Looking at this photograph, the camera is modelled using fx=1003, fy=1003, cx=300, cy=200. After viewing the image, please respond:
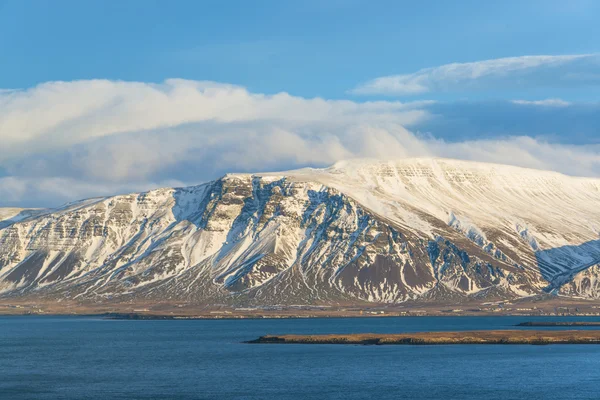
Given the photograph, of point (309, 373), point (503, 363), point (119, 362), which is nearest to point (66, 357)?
point (119, 362)

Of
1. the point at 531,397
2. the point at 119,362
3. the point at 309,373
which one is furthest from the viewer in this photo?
the point at 119,362

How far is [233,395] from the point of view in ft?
442

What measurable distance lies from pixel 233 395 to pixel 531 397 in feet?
129

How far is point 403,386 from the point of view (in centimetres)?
14375

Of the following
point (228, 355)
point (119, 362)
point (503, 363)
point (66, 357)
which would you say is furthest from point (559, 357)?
point (66, 357)

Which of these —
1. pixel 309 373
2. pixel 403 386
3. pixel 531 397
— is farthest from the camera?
pixel 309 373

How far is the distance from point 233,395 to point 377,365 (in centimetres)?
4253

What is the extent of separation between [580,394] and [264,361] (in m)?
64.3

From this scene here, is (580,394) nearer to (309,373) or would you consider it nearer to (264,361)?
(309,373)

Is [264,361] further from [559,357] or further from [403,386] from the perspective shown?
[559,357]

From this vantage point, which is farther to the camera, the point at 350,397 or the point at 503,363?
the point at 503,363

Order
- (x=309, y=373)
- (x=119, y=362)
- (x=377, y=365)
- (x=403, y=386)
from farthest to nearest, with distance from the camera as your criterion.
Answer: (x=119, y=362) → (x=377, y=365) → (x=309, y=373) → (x=403, y=386)

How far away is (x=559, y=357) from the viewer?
182 meters

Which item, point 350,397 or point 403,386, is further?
point 403,386
